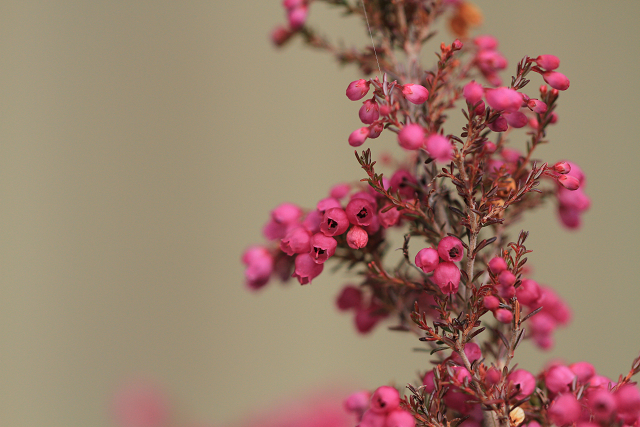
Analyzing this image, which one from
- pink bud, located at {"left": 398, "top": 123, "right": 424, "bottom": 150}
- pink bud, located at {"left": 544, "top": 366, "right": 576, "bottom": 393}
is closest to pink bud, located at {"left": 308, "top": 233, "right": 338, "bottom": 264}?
pink bud, located at {"left": 398, "top": 123, "right": 424, "bottom": 150}

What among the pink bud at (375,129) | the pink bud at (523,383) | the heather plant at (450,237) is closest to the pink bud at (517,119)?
the heather plant at (450,237)

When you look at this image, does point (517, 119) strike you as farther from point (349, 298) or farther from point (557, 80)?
point (349, 298)

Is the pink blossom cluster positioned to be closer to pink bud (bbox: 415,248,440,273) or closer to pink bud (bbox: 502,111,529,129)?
pink bud (bbox: 415,248,440,273)

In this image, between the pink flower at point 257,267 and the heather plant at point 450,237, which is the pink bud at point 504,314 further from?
the pink flower at point 257,267

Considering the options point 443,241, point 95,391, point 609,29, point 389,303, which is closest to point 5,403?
point 95,391

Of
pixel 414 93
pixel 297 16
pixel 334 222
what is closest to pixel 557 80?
pixel 414 93
